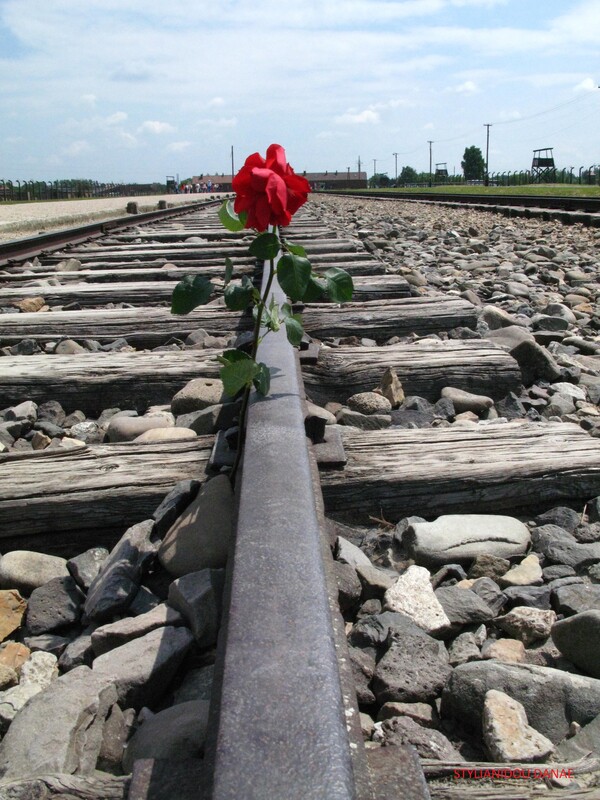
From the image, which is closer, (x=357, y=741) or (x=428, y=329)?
(x=357, y=741)

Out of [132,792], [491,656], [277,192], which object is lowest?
[491,656]

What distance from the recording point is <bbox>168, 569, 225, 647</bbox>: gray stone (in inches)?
44.4

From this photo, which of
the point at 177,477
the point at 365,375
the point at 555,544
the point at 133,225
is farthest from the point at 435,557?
the point at 133,225

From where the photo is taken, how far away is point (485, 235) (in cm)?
873

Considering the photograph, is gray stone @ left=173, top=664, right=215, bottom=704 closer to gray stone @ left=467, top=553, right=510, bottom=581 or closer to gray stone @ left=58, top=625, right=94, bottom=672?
gray stone @ left=58, top=625, right=94, bottom=672

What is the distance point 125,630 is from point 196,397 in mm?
1095

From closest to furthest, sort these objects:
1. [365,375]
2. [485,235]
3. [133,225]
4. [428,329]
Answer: [365,375], [428,329], [485,235], [133,225]

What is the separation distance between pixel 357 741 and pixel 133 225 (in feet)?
30.7

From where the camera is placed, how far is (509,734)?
0.91m

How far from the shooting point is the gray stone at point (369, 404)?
2.21 metres

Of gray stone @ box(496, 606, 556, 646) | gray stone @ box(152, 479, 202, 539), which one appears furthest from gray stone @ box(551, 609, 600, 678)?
gray stone @ box(152, 479, 202, 539)

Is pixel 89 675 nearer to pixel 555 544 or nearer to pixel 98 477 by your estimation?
pixel 98 477

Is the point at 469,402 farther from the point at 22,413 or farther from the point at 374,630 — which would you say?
the point at 22,413

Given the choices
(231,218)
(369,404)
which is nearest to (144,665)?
(231,218)
